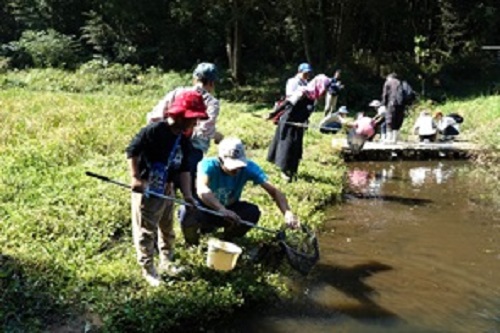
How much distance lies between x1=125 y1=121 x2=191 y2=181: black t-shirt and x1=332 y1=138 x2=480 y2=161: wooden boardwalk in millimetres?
7284

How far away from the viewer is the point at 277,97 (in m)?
20.2

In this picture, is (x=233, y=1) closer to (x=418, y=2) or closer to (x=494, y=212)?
(x=418, y=2)

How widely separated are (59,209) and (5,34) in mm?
26543

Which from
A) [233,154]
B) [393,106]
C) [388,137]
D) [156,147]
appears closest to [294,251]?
[233,154]

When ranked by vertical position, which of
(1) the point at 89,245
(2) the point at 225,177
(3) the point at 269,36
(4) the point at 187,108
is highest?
(3) the point at 269,36

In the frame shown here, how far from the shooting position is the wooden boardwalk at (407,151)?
38.4ft

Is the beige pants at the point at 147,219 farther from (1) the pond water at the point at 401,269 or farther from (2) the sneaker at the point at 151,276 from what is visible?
(1) the pond water at the point at 401,269

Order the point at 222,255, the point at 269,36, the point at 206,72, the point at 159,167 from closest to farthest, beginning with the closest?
the point at 159,167 < the point at 222,255 < the point at 206,72 < the point at 269,36

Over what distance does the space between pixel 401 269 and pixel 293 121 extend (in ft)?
10.2

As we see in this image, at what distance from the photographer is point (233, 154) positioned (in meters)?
4.94

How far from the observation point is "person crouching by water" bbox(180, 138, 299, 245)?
494cm

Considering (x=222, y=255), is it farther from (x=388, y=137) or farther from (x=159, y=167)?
(x=388, y=137)

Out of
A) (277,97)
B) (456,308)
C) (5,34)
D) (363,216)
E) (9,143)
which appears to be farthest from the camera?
(5,34)

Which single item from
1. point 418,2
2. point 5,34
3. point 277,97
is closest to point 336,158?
point 277,97
